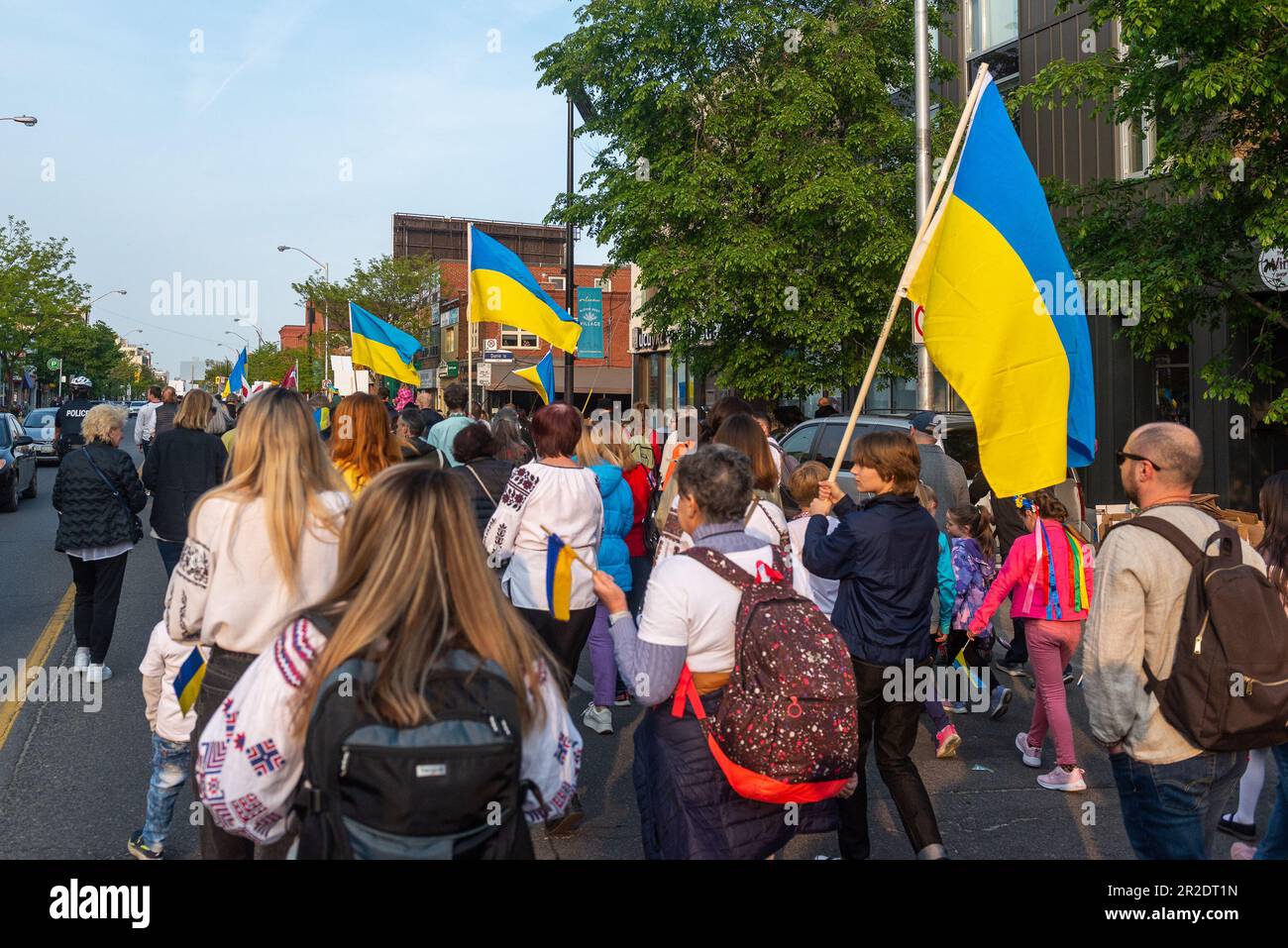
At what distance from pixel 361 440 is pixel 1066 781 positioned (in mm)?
4022

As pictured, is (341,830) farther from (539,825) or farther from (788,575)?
(539,825)

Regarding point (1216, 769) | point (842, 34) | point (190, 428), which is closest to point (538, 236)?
point (842, 34)

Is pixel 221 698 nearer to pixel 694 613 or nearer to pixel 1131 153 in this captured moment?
pixel 694 613

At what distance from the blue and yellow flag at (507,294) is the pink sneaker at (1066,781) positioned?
7.30 meters

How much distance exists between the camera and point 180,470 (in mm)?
7625

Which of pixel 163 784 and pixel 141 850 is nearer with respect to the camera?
pixel 163 784

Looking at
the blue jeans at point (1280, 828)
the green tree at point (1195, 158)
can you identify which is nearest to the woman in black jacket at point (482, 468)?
the blue jeans at point (1280, 828)

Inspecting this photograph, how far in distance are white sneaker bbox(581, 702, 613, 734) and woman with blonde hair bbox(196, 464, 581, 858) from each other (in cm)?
419

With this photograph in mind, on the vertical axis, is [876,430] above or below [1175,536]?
above

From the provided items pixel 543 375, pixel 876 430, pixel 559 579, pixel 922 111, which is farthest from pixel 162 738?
pixel 922 111

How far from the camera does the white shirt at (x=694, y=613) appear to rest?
3264 mm

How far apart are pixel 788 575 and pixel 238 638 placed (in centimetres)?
169

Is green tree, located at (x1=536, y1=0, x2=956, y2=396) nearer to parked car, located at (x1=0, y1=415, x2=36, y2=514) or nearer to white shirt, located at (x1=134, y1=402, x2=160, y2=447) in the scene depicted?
white shirt, located at (x1=134, y1=402, x2=160, y2=447)

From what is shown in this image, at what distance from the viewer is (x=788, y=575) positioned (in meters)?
3.52
